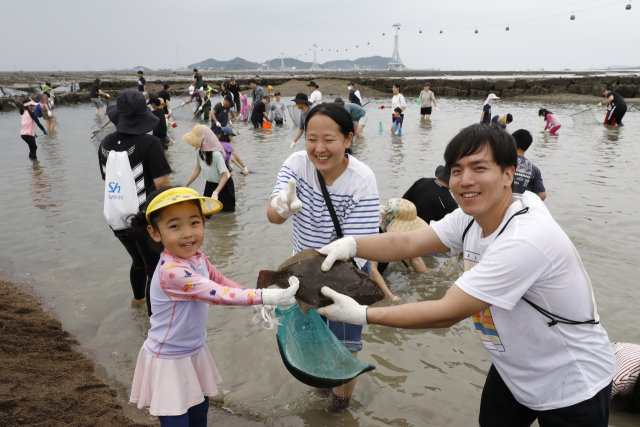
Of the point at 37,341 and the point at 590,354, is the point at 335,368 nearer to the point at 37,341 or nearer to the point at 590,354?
the point at 590,354

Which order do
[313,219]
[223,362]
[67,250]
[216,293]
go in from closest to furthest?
[216,293]
[313,219]
[223,362]
[67,250]

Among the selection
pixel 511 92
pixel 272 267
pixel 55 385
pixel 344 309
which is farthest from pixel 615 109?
pixel 55 385

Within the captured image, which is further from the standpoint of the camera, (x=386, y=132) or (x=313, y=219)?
(x=386, y=132)

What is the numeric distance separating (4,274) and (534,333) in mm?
5735

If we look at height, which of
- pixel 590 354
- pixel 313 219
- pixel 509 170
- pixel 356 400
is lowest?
pixel 356 400

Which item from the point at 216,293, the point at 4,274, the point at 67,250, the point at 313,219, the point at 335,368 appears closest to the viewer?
the point at 216,293

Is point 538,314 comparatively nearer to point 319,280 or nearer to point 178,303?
point 319,280

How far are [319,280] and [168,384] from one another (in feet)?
2.96

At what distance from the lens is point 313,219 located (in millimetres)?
2512

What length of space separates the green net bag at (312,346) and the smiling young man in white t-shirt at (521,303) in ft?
1.83

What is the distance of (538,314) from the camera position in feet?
5.12

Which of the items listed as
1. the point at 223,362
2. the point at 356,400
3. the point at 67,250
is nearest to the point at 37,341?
the point at 223,362

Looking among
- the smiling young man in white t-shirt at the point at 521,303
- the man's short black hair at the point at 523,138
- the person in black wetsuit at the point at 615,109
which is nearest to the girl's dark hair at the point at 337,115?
the smiling young man in white t-shirt at the point at 521,303

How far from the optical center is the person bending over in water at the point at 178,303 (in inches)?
76.5
